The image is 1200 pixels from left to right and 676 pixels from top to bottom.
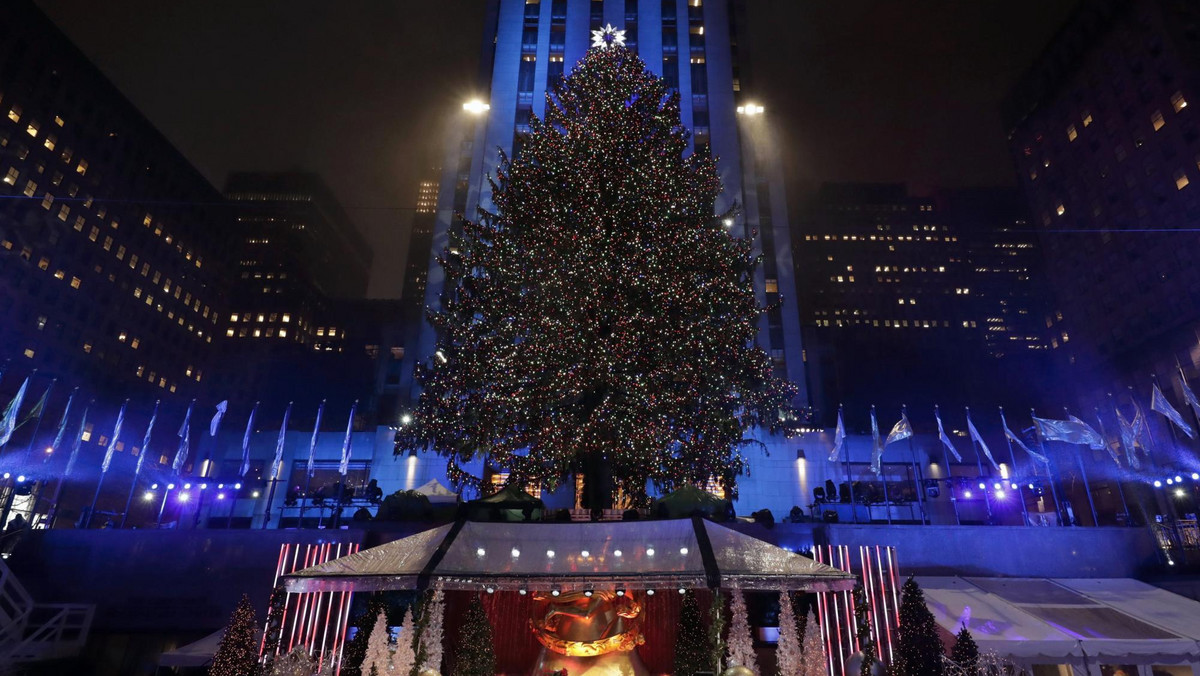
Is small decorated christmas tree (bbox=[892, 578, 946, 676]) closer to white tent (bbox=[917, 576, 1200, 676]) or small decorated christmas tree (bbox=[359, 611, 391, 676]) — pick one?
white tent (bbox=[917, 576, 1200, 676])

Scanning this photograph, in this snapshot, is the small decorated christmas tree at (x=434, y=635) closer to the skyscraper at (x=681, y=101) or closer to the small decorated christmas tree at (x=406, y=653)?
the small decorated christmas tree at (x=406, y=653)

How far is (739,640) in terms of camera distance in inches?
487

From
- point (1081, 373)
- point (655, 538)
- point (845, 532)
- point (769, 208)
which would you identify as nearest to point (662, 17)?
point (769, 208)

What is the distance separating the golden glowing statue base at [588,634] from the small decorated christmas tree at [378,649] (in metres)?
3.06

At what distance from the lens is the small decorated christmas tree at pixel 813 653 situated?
11766mm

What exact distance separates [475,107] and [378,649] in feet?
122

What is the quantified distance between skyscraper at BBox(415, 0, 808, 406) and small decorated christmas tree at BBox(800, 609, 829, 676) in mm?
23711

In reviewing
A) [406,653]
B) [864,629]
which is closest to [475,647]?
[406,653]

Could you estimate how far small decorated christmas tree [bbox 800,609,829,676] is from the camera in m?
11.8

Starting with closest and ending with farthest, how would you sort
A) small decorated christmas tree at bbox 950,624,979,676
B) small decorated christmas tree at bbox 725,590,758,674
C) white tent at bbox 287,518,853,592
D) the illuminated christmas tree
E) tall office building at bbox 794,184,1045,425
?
white tent at bbox 287,518,853,592 → small decorated christmas tree at bbox 950,624,979,676 → small decorated christmas tree at bbox 725,590,758,674 → the illuminated christmas tree → tall office building at bbox 794,184,1045,425

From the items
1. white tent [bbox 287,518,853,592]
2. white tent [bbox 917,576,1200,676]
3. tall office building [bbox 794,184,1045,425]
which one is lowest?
white tent [bbox 917,576,1200,676]

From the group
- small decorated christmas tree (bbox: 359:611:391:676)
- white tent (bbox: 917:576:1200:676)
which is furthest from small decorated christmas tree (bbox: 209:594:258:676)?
white tent (bbox: 917:576:1200:676)

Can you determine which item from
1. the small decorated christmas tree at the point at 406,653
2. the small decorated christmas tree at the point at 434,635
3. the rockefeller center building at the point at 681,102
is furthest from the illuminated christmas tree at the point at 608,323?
the rockefeller center building at the point at 681,102

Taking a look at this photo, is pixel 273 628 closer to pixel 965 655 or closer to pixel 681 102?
pixel 965 655
